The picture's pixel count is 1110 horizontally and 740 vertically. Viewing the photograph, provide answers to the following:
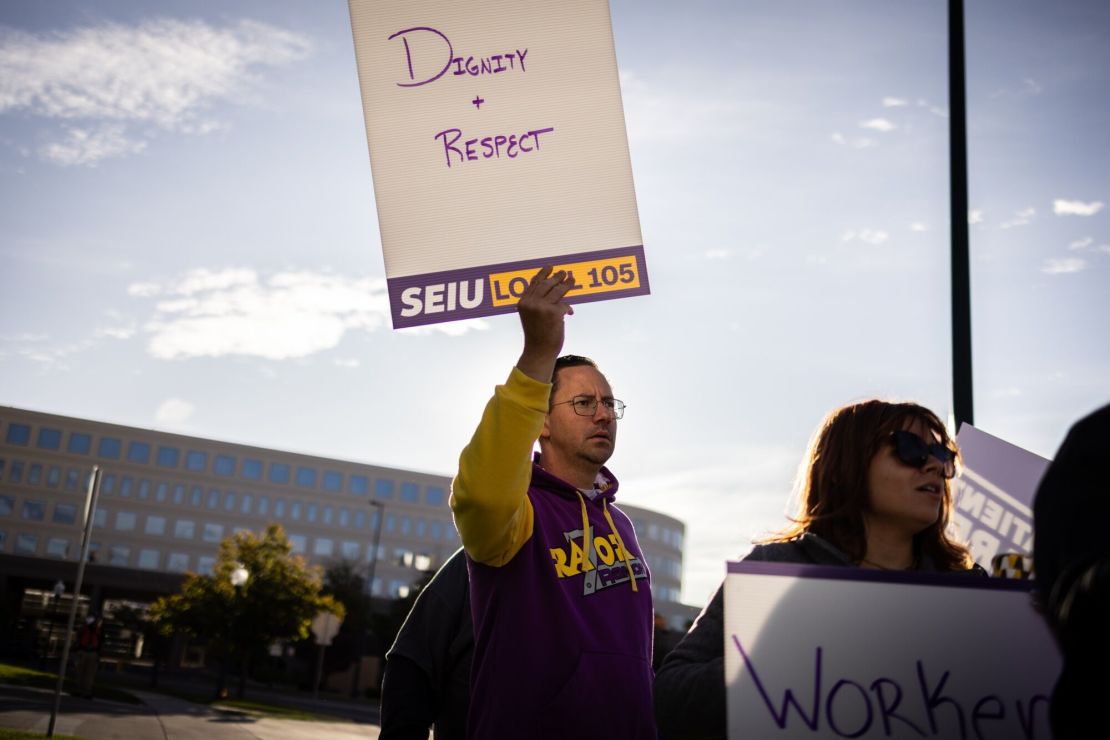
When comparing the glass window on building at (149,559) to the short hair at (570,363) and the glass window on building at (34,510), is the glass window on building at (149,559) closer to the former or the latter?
the glass window on building at (34,510)

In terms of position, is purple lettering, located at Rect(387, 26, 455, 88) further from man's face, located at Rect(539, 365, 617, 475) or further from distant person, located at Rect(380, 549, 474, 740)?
distant person, located at Rect(380, 549, 474, 740)

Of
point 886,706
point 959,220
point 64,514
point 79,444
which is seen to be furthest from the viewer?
point 79,444

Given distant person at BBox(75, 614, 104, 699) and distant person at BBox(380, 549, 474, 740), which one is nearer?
distant person at BBox(380, 549, 474, 740)

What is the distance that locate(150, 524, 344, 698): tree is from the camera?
123 ft

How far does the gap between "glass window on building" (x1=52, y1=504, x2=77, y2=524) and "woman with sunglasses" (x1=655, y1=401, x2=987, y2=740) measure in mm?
85979

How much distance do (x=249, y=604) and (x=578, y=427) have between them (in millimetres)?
36418

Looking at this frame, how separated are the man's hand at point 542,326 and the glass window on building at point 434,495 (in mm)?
91259

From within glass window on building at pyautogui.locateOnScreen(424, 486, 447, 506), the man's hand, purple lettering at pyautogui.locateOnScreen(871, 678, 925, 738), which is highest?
glass window on building at pyautogui.locateOnScreen(424, 486, 447, 506)

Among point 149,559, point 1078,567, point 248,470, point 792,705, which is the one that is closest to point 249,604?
point 792,705

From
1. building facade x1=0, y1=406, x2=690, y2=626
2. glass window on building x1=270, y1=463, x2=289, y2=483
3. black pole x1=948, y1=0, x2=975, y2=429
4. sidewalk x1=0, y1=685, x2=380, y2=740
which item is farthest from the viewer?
glass window on building x1=270, y1=463, x2=289, y2=483

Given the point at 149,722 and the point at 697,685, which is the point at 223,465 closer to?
the point at 149,722

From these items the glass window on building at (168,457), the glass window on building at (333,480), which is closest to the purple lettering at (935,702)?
the glass window on building at (168,457)

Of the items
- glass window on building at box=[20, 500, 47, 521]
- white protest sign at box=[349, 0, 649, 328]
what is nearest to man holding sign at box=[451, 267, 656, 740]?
white protest sign at box=[349, 0, 649, 328]

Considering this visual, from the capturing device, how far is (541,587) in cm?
295
